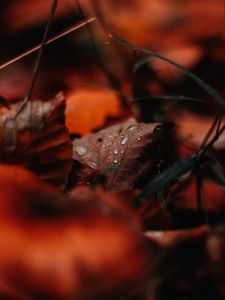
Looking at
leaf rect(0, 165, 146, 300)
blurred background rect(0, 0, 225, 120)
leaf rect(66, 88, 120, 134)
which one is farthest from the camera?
blurred background rect(0, 0, 225, 120)

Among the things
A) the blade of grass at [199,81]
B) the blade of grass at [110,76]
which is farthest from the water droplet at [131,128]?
the blade of grass at [110,76]

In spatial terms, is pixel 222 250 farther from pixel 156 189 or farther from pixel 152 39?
pixel 152 39

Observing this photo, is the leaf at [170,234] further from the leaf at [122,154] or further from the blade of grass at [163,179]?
the leaf at [122,154]

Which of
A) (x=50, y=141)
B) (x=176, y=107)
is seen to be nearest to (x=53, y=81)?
(x=176, y=107)

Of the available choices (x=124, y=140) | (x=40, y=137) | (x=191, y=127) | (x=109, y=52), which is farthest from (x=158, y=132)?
(x=109, y=52)

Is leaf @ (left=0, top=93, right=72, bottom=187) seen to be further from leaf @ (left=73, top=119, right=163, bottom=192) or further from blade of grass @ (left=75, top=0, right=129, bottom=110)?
blade of grass @ (left=75, top=0, right=129, bottom=110)

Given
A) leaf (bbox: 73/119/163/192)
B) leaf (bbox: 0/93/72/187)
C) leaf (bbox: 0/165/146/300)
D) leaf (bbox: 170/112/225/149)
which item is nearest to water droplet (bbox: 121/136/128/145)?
leaf (bbox: 73/119/163/192)
